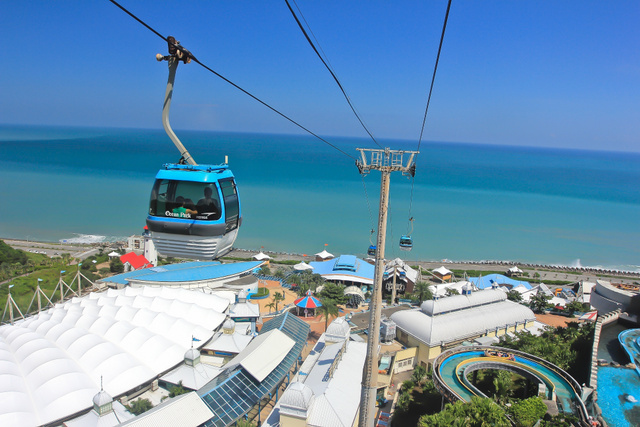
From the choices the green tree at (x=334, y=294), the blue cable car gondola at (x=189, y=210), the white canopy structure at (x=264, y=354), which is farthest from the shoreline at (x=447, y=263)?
the blue cable car gondola at (x=189, y=210)

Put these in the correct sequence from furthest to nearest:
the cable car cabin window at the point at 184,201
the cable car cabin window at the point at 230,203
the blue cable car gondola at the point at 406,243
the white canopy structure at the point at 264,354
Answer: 1. the blue cable car gondola at the point at 406,243
2. the white canopy structure at the point at 264,354
3. the cable car cabin window at the point at 230,203
4. the cable car cabin window at the point at 184,201

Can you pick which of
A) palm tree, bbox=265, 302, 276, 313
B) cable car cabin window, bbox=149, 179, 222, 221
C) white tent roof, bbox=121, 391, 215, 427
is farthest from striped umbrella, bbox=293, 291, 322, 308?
cable car cabin window, bbox=149, 179, 222, 221

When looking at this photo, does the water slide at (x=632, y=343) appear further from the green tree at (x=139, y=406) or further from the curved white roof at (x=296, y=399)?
the green tree at (x=139, y=406)

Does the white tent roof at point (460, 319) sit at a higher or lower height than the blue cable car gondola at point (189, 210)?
lower

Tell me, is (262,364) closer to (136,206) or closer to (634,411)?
(634,411)

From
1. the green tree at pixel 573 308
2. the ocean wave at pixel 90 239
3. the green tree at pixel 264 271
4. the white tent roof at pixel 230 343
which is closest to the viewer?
the white tent roof at pixel 230 343

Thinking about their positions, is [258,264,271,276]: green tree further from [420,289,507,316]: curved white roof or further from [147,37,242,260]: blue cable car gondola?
[147,37,242,260]: blue cable car gondola

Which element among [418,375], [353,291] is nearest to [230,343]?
[418,375]
